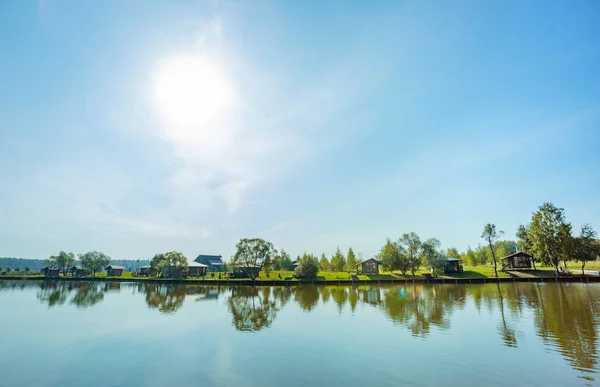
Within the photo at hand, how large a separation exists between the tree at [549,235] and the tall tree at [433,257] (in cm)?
2414

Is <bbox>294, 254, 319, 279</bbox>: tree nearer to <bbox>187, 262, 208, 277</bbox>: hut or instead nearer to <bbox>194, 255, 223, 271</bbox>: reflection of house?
<bbox>187, 262, 208, 277</bbox>: hut

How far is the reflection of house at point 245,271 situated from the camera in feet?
287

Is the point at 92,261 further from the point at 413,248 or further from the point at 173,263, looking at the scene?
the point at 413,248

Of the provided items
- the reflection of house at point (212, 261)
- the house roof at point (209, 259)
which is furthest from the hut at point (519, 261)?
the house roof at point (209, 259)

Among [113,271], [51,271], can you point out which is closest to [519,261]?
[113,271]

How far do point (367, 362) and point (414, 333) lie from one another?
9.07 m

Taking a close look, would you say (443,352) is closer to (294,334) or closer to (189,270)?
(294,334)

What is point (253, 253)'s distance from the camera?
287 ft

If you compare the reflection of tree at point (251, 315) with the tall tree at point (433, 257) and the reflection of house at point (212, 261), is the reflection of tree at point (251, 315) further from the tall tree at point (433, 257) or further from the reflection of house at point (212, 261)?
the reflection of house at point (212, 261)

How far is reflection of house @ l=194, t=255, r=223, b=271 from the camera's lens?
5463 inches

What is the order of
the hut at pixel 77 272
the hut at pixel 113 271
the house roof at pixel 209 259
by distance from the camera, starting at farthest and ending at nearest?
the house roof at pixel 209 259 → the hut at pixel 77 272 → the hut at pixel 113 271

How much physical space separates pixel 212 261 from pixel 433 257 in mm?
104031

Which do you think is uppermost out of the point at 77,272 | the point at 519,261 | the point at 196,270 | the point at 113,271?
the point at 519,261

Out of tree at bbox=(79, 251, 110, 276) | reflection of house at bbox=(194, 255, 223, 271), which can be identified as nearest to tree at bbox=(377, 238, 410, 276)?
reflection of house at bbox=(194, 255, 223, 271)
